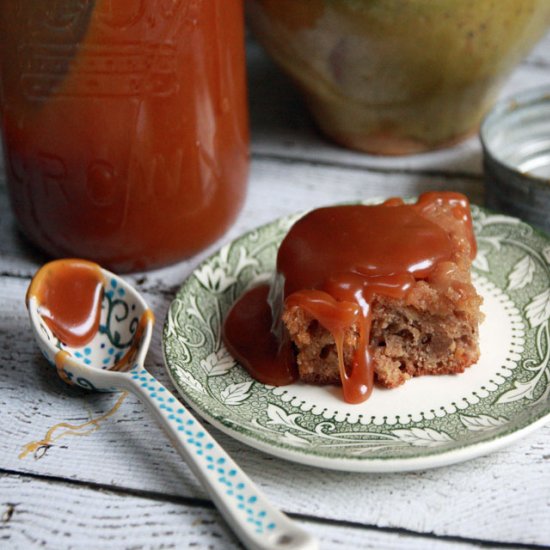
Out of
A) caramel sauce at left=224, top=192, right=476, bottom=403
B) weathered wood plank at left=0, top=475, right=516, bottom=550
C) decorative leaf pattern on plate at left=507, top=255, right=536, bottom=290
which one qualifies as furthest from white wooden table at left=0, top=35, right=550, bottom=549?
decorative leaf pattern on plate at left=507, top=255, right=536, bottom=290

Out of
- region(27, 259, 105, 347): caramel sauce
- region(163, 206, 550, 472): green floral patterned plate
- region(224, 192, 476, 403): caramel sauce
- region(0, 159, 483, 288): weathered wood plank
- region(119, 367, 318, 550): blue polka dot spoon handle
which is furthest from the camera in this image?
region(0, 159, 483, 288): weathered wood plank

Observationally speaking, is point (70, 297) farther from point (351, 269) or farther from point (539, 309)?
point (539, 309)

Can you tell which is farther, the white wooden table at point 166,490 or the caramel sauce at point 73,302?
the caramel sauce at point 73,302

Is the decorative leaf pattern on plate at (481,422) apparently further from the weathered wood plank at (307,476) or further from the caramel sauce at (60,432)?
the caramel sauce at (60,432)

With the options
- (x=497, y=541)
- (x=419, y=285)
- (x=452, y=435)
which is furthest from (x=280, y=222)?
(x=497, y=541)

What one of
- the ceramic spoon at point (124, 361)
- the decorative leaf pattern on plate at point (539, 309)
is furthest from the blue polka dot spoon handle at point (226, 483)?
the decorative leaf pattern on plate at point (539, 309)

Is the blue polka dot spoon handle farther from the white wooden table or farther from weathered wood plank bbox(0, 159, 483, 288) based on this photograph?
weathered wood plank bbox(0, 159, 483, 288)
